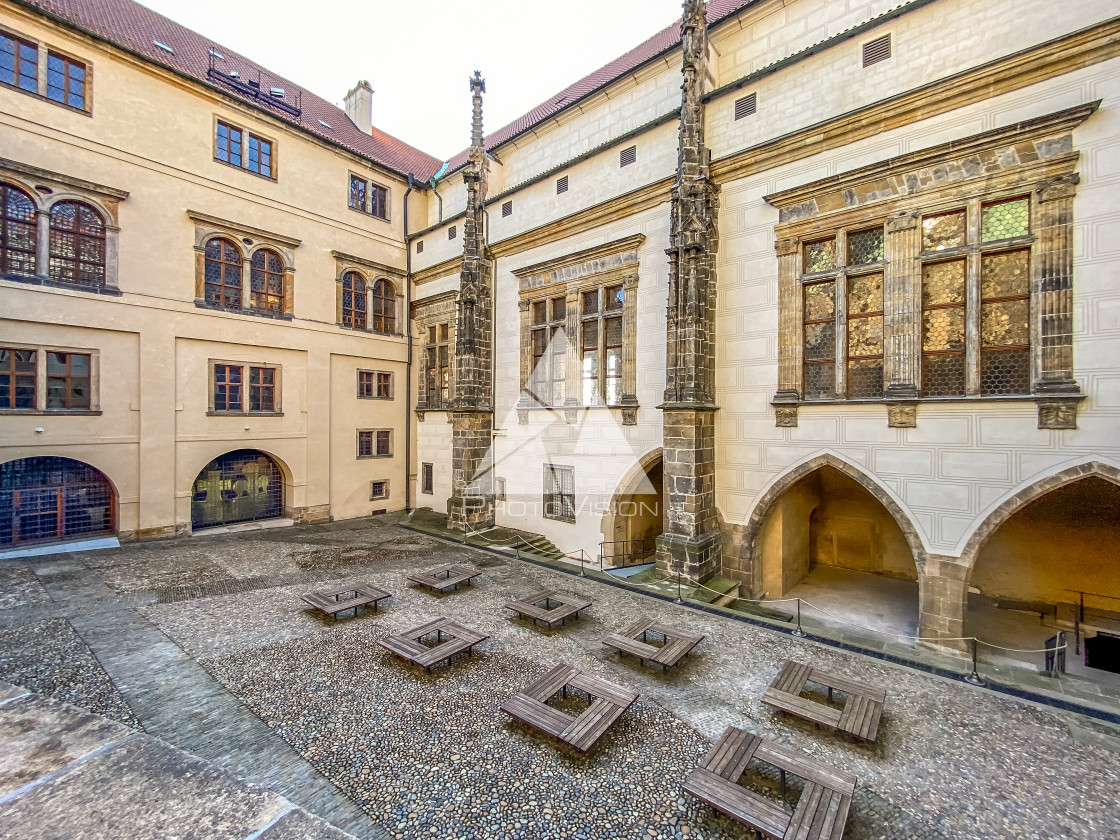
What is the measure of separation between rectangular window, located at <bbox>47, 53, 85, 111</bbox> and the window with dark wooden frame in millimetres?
244

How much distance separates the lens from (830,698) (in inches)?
247

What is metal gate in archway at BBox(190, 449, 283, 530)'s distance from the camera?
1492 centimetres

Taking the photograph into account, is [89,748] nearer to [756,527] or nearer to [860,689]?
[860,689]

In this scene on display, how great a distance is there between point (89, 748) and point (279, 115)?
18271mm

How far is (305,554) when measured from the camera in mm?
12766

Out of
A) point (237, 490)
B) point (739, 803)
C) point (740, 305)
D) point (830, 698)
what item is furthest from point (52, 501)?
point (740, 305)

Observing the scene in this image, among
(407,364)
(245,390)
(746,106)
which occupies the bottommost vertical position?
(245,390)

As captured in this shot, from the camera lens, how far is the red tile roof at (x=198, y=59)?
1332 cm

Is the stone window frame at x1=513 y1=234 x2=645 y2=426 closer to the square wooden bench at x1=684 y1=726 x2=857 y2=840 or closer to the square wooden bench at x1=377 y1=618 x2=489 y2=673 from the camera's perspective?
the square wooden bench at x1=377 y1=618 x2=489 y2=673

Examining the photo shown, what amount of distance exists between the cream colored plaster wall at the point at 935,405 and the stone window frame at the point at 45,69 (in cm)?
1702

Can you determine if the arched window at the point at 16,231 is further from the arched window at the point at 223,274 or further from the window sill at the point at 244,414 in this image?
the window sill at the point at 244,414

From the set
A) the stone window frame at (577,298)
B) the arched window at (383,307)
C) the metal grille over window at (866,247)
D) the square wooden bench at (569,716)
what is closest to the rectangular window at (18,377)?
the arched window at (383,307)

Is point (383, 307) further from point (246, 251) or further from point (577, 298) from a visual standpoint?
point (577, 298)

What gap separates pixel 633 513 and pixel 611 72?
14.9m
